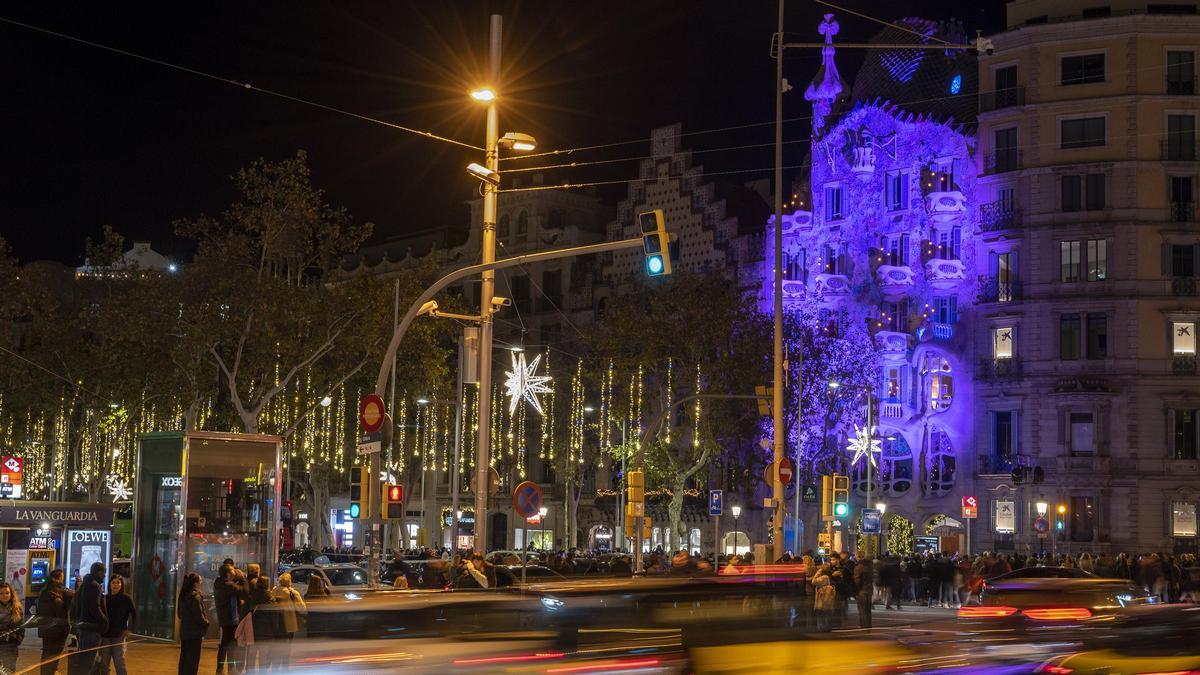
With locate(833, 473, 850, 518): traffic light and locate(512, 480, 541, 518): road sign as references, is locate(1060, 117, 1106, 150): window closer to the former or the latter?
locate(833, 473, 850, 518): traffic light

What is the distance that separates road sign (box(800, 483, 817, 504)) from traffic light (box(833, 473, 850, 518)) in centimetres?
2530

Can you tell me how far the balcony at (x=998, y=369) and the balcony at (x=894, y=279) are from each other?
4.56 meters

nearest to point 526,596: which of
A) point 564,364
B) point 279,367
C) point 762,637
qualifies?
point 762,637

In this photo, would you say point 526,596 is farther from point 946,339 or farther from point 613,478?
point 613,478

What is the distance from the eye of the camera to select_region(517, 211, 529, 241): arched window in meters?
77.7

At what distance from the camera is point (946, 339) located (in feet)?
198

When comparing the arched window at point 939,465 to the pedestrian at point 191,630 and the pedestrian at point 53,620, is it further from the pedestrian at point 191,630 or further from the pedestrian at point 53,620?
the pedestrian at point 53,620

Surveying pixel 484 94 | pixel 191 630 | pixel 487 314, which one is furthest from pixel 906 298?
pixel 191 630

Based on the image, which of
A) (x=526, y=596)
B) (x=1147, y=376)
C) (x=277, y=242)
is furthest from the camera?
(x=1147, y=376)

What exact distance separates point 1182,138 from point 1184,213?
2.89 metres

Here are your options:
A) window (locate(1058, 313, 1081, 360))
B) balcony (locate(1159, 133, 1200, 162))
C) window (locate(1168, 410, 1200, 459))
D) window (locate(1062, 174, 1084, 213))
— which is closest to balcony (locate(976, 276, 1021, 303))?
window (locate(1058, 313, 1081, 360))

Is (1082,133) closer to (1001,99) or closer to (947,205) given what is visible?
(1001,99)

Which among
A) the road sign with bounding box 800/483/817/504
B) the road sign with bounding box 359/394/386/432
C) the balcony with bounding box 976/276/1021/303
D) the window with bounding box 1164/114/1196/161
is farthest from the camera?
the road sign with bounding box 800/483/817/504

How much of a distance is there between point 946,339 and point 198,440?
40.4 m
